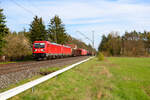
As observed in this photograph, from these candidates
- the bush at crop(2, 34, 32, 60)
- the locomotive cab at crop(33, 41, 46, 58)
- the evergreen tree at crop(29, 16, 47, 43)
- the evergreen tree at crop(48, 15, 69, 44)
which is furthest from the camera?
the evergreen tree at crop(48, 15, 69, 44)

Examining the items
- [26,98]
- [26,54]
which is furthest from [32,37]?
[26,98]

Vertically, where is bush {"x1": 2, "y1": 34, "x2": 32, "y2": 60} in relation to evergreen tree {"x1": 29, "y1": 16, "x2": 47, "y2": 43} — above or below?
below

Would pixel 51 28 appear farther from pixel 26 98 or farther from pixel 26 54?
pixel 26 98

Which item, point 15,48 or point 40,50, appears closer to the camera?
point 40,50

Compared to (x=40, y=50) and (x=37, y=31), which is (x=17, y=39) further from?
(x=37, y=31)

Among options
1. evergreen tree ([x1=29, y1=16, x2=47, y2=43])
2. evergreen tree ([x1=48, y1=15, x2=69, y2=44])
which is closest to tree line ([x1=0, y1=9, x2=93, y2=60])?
evergreen tree ([x1=29, y1=16, x2=47, y2=43])

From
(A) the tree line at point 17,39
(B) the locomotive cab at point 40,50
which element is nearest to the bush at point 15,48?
(A) the tree line at point 17,39

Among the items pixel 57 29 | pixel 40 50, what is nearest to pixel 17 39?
pixel 40 50

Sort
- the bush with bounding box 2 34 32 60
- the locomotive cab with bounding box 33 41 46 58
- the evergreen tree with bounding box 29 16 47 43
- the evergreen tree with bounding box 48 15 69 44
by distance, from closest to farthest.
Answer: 1. the locomotive cab with bounding box 33 41 46 58
2. the bush with bounding box 2 34 32 60
3. the evergreen tree with bounding box 29 16 47 43
4. the evergreen tree with bounding box 48 15 69 44

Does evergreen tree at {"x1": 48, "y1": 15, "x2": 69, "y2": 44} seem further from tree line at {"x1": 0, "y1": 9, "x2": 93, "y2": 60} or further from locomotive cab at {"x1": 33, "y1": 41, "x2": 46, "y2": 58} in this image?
locomotive cab at {"x1": 33, "y1": 41, "x2": 46, "y2": 58}

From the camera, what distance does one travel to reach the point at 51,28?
217ft

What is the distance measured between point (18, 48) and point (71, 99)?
1127 inches

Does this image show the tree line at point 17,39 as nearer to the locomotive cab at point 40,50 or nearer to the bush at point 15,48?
the bush at point 15,48

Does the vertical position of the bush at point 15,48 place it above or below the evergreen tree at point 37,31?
below
